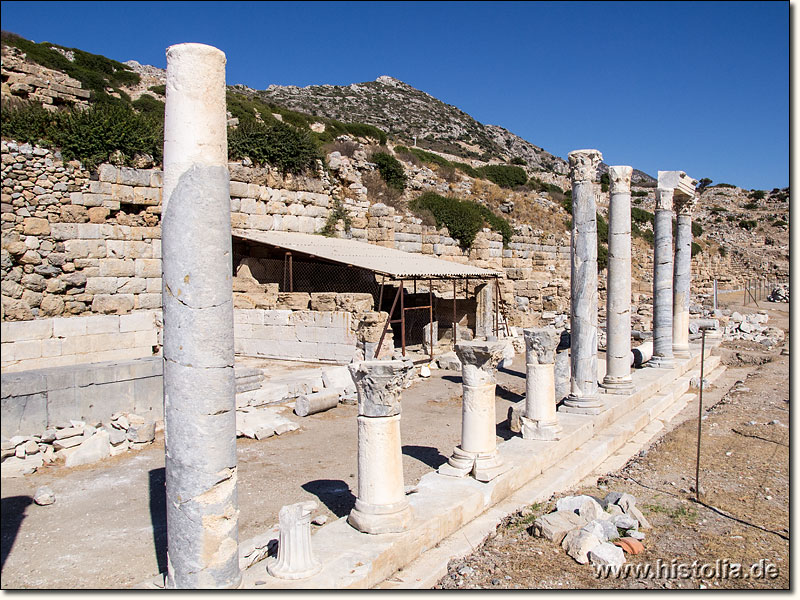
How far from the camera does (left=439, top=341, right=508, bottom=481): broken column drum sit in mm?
6785

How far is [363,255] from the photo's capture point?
16.2 metres

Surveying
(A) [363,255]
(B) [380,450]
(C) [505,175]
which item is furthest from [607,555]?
(C) [505,175]

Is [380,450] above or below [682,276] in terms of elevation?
below

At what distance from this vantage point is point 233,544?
4.18m

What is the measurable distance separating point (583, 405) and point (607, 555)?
15.3 feet

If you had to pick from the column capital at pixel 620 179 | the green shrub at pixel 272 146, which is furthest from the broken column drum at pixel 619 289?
the green shrub at pixel 272 146

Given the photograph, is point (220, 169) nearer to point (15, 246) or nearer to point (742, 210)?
point (15, 246)

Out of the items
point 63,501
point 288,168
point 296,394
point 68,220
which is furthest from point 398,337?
point 63,501

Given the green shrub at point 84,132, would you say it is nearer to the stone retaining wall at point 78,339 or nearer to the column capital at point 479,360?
the stone retaining wall at point 78,339

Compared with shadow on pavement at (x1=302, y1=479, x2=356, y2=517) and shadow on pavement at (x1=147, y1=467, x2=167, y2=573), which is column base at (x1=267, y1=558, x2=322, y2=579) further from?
shadow on pavement at (x1=302, y1=479, x2=356, y2=517)

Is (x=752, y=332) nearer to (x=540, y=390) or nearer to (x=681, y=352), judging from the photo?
(x=681, y=352)

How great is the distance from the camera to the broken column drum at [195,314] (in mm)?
4000

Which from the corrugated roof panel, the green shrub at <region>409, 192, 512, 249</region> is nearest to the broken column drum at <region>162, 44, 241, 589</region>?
the corrugated roof panel

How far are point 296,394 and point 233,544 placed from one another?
7.45 meters
